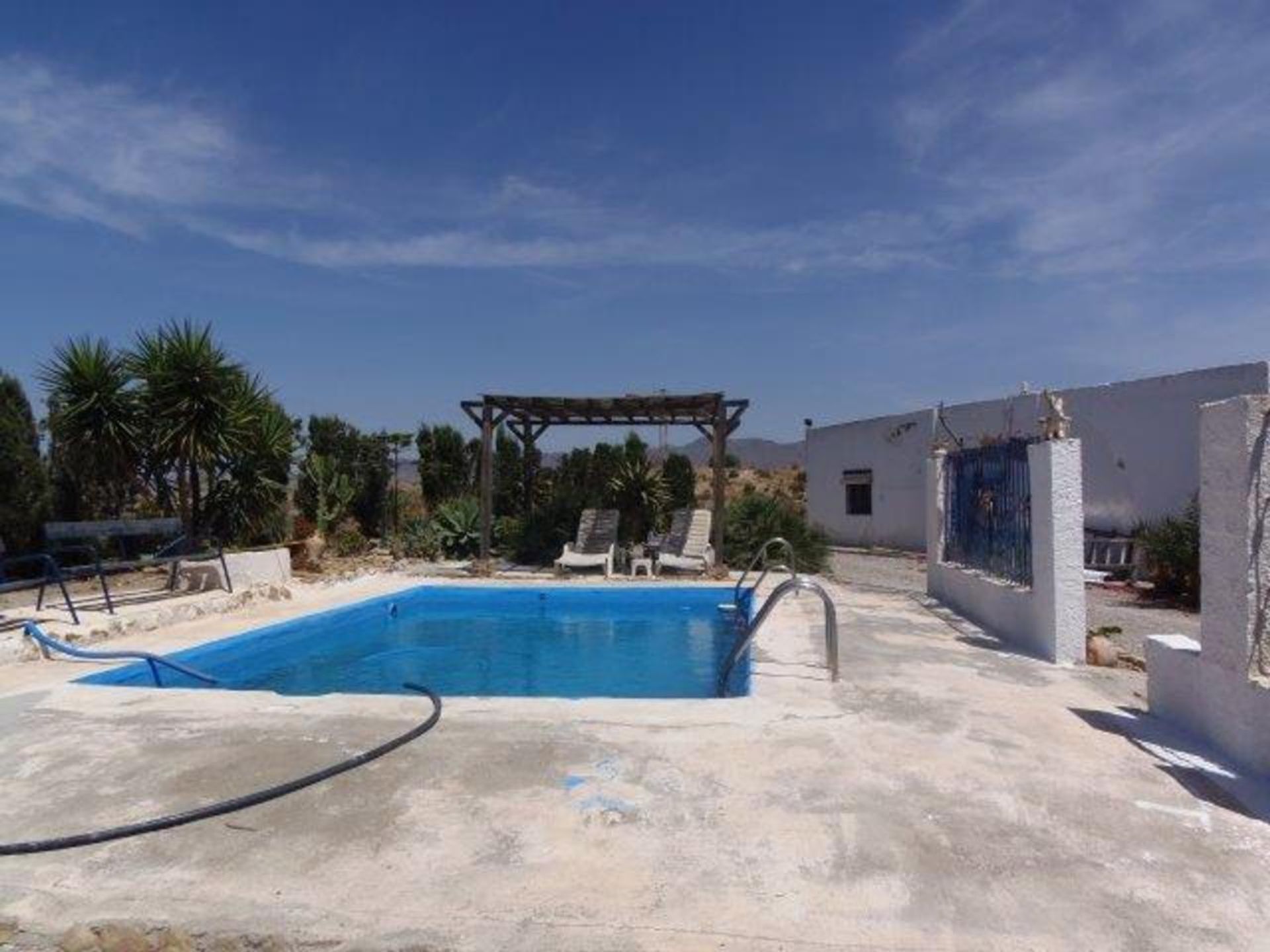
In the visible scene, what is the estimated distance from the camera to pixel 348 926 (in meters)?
2.95

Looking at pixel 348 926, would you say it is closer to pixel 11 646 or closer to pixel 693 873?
pixel 693 873

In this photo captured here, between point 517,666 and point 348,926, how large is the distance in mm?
6722

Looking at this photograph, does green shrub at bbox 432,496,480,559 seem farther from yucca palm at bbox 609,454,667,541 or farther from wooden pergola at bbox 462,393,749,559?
yucca palm at bbox 609,454,667,541

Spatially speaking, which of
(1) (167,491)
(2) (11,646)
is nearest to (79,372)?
(1) (167,491)

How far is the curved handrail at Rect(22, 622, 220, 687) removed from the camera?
7.25 m

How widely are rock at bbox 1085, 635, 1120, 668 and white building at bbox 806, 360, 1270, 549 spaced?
9.47 feet

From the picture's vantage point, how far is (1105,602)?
12234 millimetres

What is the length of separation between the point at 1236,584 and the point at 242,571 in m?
11.7

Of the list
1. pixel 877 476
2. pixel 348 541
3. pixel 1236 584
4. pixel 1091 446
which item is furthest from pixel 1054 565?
pixel 877 476

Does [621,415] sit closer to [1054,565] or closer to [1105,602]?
[1105,602]

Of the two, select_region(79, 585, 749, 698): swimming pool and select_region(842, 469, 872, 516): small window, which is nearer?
select_region(79, 585, 749, 698): swimming pool

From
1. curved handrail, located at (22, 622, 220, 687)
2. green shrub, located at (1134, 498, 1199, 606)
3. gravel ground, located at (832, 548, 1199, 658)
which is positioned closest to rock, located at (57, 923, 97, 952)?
curved handrail, located at (22, 622, 220, 687)

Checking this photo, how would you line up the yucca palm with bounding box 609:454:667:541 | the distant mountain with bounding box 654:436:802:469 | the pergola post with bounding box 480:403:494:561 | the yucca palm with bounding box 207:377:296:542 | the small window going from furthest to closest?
the distant mountain with bounding box 654:436:802:469
the small window
the yucca palm with bounding box 609:454:667:541
the pergola post with bounding box 480:403:494:561
the yucca palm with bounding box 207:377:296:542

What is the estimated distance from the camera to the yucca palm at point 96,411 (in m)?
11.6
